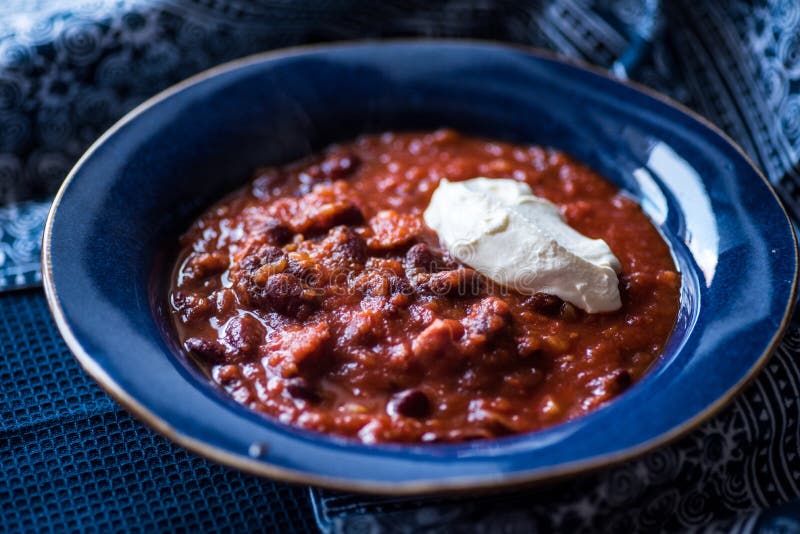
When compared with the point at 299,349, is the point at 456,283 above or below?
above

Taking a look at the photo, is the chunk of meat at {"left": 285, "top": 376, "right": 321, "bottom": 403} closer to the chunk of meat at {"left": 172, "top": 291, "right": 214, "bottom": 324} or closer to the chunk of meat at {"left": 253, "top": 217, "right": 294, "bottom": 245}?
the chunk of meat at {"left": 172, "top": 291, "right": 214, "bottom": 324}

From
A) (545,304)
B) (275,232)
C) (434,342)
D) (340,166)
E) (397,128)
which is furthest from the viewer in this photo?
(397,128)

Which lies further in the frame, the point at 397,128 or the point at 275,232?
the point at 397,128

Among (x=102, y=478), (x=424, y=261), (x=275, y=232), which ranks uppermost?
(x=424, y=261)

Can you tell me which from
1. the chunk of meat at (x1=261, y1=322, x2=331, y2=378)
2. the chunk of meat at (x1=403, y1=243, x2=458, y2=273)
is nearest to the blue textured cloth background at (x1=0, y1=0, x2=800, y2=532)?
the chunk of meat at (x1=261, y1=322, x2=331, y2=378)

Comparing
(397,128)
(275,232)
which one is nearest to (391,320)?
(275,232)

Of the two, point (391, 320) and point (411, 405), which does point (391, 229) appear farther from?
point (411, 405)
